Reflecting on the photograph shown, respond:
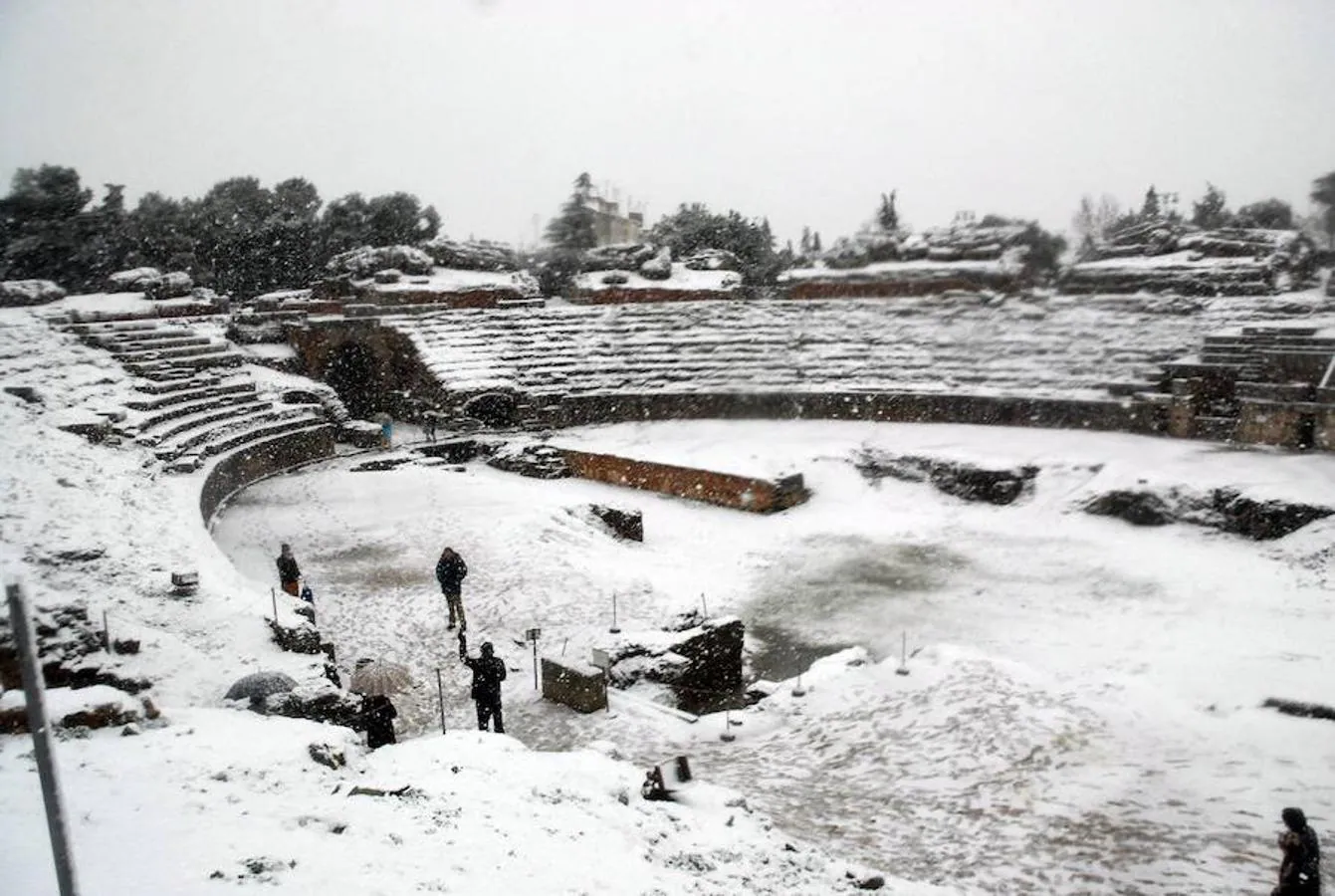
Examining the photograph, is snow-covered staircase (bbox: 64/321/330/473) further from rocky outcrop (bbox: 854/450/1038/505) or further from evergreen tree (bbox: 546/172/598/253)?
evergreen tree (bbox: 546/172/598/253)

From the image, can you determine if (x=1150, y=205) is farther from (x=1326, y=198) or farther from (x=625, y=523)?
(x=625, y=523)

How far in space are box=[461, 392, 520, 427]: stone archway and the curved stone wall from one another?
3.21 metres

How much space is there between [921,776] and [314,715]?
15.8 ft

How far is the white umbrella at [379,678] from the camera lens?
8.19 metres

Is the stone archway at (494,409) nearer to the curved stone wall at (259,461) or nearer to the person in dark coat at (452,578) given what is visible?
the curved stone wall at (259,461)

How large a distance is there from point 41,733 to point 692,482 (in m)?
13.8

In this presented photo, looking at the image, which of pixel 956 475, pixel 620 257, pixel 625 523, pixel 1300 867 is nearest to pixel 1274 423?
pixel 956 475

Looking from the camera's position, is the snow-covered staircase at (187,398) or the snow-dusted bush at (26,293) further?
the snow-dusted bush at (26,293)

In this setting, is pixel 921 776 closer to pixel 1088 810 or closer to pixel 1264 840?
pixel 1088 810

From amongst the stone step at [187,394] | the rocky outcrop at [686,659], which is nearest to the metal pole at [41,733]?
the rocky outcrop at [686,659]

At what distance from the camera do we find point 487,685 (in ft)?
24.5

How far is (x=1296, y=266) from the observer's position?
20953 millimetres

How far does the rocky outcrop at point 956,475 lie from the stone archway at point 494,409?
328 inches

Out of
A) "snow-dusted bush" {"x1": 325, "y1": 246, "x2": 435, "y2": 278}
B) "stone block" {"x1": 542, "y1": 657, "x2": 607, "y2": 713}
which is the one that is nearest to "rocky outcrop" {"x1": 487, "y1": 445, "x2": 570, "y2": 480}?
"stone block" {"x1": 542, "y1": 657, "x2": 607, "y2": 713}
